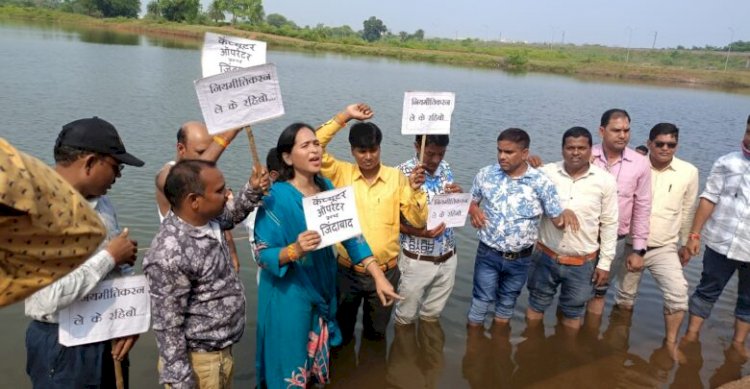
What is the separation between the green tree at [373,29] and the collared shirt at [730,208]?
394 feet

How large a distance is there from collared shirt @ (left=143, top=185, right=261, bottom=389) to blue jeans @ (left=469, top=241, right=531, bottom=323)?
98.6 inches

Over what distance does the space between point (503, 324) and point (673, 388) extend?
1507 millimetres

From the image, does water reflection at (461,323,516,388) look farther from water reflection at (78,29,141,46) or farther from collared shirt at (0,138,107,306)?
water reflection at (78,29,141,46)

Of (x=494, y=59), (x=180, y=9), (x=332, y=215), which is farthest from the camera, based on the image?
(x=180, y=9)

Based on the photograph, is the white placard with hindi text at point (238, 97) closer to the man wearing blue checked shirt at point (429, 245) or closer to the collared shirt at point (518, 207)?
the man wearing blue checked shirt at point (429, 245)

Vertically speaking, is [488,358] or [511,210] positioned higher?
[511,210]

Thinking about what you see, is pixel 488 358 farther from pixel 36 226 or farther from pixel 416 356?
pixel 36 226

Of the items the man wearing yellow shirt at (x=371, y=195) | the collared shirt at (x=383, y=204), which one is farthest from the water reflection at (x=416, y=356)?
the collared shirt at (x=383, y=204)

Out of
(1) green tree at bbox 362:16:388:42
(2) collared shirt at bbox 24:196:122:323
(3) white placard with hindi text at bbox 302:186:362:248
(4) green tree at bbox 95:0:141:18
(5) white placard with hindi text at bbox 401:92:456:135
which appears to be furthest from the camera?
(1) green tree at bbox 362:16:388:42

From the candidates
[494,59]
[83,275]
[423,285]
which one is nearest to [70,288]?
[83,275]

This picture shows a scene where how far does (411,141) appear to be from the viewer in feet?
45.4

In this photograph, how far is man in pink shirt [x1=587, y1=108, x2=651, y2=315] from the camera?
16.1 feet

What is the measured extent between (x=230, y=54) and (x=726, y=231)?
4.52 m

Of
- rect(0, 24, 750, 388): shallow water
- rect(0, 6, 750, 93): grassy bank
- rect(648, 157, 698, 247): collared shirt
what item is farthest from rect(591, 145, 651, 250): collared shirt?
rect(0, 6, 750, 93): grassy bank
